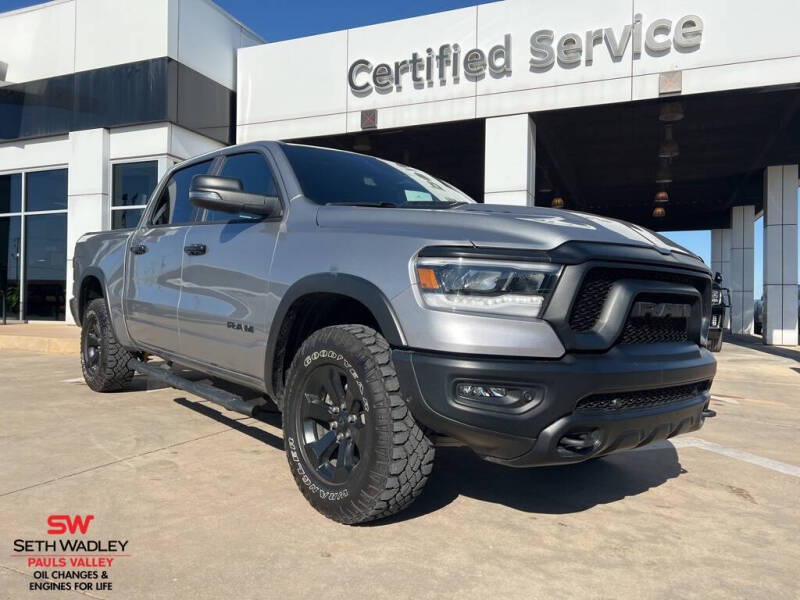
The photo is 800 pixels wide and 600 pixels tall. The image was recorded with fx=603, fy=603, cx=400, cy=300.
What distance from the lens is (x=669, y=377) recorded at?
2.52 metres

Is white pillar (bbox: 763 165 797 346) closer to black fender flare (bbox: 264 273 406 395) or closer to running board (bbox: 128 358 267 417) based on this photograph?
running board (bbox: 128 358 267 417)

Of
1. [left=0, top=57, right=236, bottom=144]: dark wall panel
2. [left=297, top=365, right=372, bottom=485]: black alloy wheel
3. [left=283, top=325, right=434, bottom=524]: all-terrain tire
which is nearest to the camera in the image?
[left=283, top=325, right=434, bottom=524]: all-terrain tire

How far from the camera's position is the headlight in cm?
224

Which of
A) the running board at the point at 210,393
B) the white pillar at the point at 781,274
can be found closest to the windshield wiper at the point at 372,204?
the running board at the point at 210,393

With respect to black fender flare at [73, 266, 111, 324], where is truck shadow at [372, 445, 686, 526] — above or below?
below

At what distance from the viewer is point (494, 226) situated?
2383mm

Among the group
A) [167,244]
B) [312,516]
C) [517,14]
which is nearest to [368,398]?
[312,516]

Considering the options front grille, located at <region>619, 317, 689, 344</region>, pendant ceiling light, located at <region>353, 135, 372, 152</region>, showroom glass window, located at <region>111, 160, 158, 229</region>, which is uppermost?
pendant ceiling light, located at <region>353, 135, 372, 152</region>

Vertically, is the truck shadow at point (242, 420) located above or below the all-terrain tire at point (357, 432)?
below

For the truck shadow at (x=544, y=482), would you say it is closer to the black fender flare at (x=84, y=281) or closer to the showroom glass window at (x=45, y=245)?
the black fender flare at (x=84, y=281)

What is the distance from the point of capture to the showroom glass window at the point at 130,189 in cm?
1325

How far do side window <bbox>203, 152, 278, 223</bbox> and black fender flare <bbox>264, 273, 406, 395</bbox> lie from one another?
0.68 meters

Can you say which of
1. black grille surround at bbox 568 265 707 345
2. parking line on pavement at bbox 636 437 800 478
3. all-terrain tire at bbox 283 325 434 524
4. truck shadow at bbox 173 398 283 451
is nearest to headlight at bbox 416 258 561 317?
black grille surround at bbox 568 265 707 345

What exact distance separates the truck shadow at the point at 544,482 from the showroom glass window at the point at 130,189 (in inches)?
451
